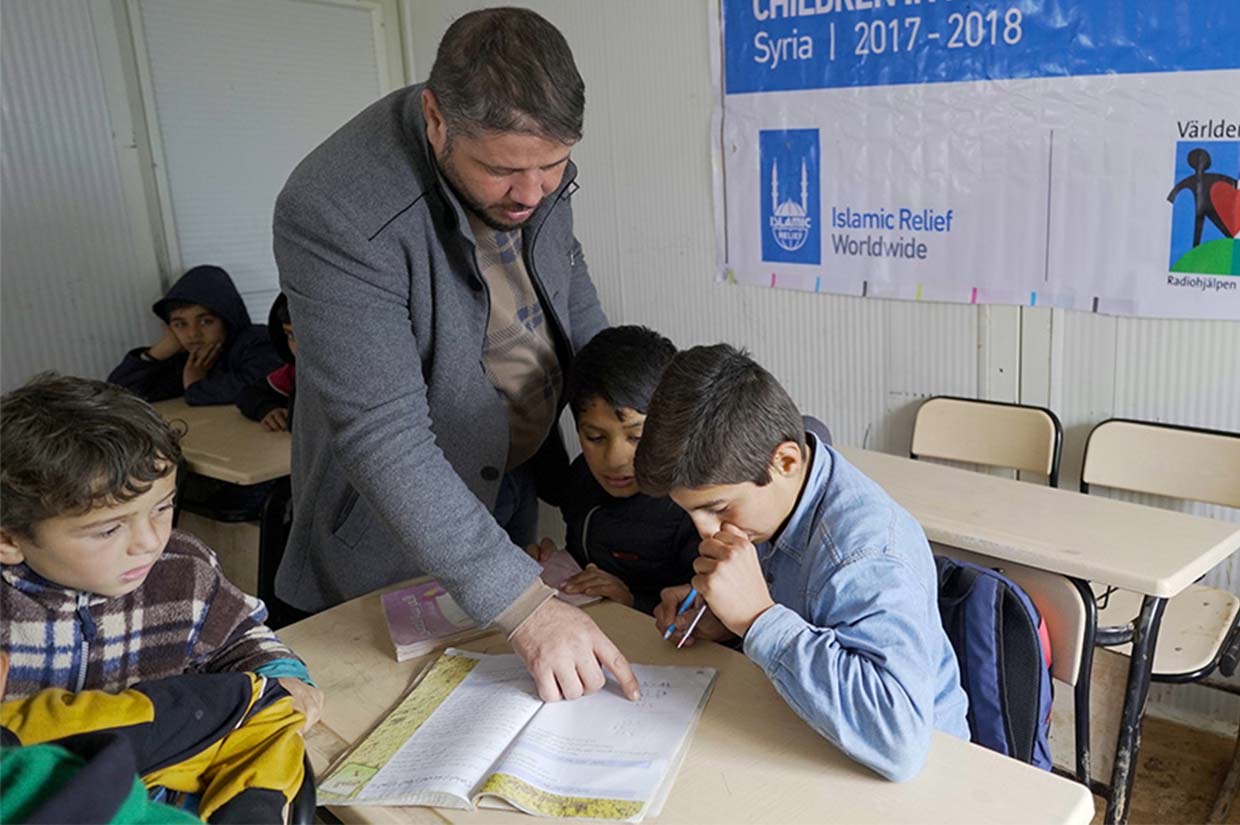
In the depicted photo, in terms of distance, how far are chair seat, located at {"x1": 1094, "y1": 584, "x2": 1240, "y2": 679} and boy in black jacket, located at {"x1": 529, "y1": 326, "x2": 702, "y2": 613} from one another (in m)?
0.93

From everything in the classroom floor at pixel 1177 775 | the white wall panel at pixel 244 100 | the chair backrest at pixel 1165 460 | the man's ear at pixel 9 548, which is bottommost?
the classroom floor at pixel 1177 775

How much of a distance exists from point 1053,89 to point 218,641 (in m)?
2.15

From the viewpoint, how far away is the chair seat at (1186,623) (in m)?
1.91

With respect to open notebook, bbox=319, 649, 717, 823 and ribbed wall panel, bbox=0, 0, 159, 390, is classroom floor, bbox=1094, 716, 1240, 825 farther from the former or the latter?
ribbed wall panel, bbox=0, 0, 159, 390

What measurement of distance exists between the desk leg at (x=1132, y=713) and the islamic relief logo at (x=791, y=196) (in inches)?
56.3

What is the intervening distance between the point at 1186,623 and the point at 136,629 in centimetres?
199

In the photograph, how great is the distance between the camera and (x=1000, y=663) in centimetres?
121

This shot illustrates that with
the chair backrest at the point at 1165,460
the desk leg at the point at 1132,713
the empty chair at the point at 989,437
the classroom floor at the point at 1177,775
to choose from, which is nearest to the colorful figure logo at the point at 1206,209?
the chair backrest at the point at 1165,460

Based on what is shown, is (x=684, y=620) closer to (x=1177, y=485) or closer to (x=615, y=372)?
(x=615, y=372)

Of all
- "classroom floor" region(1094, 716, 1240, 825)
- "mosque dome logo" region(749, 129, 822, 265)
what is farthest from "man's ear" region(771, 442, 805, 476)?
"mosque dome logo" region(749, 129, 822, 265)

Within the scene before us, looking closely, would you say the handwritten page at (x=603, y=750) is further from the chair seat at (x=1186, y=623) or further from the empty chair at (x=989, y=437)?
the chair seat at (x=1186, y=623)

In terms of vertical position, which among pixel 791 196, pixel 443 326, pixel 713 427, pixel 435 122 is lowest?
pixel 713 427

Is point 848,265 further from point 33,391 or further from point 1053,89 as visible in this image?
point 33,391

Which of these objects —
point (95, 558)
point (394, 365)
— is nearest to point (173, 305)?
point (394, 365)
